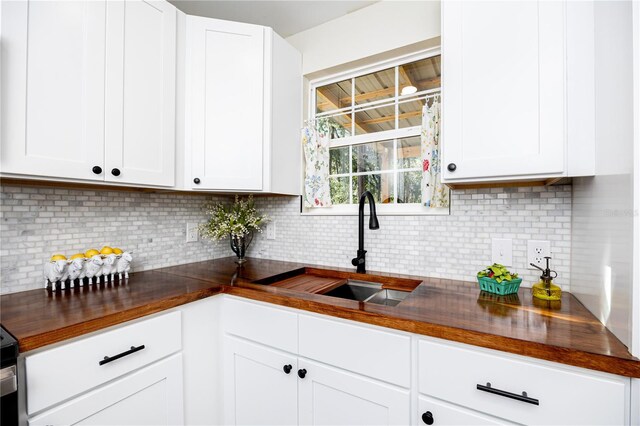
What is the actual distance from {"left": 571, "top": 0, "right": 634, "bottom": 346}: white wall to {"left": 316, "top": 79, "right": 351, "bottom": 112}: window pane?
1302 mm

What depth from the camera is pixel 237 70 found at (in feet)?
5.70

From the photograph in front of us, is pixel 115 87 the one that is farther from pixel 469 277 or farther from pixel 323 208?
pixel 469 277

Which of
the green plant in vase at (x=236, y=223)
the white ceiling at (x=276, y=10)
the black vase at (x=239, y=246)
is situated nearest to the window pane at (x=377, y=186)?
the green plant in vase at (x=236, y=223)

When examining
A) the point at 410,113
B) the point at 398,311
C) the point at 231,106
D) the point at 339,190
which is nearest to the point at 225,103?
the point at 231,106

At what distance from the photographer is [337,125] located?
207 centimetres

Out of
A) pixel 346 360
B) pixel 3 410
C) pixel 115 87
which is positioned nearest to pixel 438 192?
pixel 346 360

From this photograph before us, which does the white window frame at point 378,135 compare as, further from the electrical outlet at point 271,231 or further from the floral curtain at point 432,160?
the electrical outlet at point 271,231

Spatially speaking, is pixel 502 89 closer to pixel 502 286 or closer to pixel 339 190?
pixel 502 286

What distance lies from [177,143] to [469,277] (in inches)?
67.7

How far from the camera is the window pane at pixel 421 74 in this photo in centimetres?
172

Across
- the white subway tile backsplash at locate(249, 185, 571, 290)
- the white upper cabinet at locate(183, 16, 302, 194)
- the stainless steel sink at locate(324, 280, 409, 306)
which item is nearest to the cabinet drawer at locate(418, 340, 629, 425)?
the stainless steel sink at locate(324, 280, 409, 306)

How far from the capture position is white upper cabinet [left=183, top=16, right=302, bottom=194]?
5.50 feet

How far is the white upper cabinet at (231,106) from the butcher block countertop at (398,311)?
596mm

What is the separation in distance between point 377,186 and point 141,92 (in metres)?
1.39
